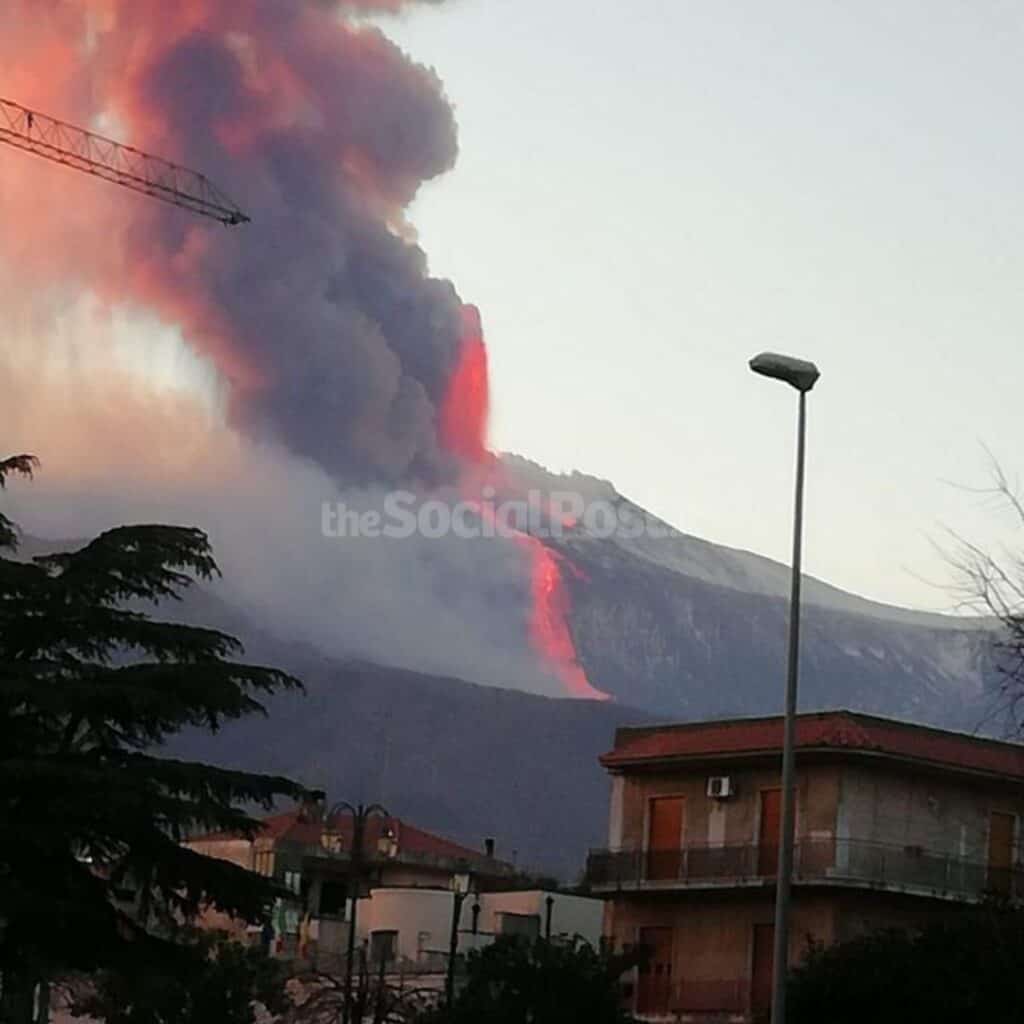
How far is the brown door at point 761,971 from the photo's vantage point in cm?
→ 5109

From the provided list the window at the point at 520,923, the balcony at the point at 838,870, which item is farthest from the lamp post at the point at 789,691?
the window at the point at 520,923

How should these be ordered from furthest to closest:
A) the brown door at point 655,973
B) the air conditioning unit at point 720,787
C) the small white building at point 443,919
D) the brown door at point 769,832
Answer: the small white building at point 443,919 → the brown door at point 655,973 → the air conditioning unit at point 720,787 → the brown door at point 769,832

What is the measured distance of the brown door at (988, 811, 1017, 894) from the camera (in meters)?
52.5

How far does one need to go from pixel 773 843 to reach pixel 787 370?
2415 cm

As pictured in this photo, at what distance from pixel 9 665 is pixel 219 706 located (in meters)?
2.52

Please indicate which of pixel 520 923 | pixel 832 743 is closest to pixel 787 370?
pixel 832 743

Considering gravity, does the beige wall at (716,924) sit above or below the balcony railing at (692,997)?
above

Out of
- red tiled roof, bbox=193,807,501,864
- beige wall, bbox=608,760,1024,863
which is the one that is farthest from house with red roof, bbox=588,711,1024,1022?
red tiled roof, bbox=193,807,501,864

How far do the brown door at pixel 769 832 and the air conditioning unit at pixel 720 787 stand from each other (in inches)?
30.5

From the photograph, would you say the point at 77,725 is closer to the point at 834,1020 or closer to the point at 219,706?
the point at 219,706

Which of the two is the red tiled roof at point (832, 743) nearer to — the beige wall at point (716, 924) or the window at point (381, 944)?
the beige wall at point (716, 924)

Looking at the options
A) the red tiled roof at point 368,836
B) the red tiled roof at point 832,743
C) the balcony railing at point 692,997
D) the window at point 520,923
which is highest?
the red tiled roof at point 368,836

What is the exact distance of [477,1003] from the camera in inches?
1759

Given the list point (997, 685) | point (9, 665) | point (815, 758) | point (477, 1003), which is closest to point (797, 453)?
point (997, 685)
